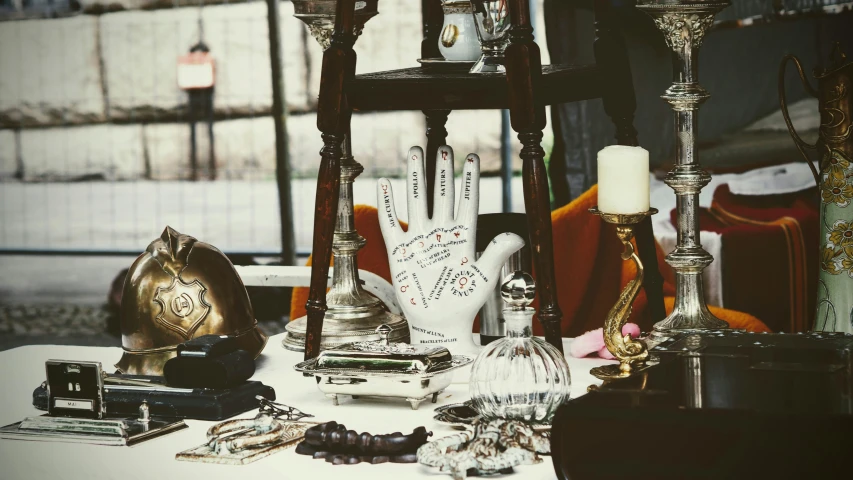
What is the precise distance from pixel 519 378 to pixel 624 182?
0.30m

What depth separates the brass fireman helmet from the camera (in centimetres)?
169

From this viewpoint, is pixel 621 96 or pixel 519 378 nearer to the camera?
pixel 519 378

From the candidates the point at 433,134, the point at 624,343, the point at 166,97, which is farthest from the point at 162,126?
the point at 624,343

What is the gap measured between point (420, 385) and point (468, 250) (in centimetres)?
34

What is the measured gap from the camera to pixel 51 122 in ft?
21.4

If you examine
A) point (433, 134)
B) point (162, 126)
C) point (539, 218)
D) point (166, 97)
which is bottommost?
point (539, 218)

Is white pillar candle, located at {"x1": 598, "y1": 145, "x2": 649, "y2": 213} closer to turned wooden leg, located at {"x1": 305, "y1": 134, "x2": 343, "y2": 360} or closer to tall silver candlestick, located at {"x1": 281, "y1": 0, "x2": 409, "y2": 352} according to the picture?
turned wooden leg, located at {"x1": 305, "y1": 134, "x2": 343, "y2": 360}

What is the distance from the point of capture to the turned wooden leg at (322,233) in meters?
1.73

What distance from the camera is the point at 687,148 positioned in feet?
5.68

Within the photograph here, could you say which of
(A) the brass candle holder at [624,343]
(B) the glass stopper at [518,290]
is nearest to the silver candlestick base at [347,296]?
(A) the brass candle holder at [624,343]

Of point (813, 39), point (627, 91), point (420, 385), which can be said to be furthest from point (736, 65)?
point (420, 385)

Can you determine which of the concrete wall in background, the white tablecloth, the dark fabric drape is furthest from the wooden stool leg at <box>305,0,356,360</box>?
the concrete wall in background

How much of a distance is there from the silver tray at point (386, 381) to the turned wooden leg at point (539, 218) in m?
0.14

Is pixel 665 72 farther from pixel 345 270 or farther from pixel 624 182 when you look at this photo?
pixel 624 182
